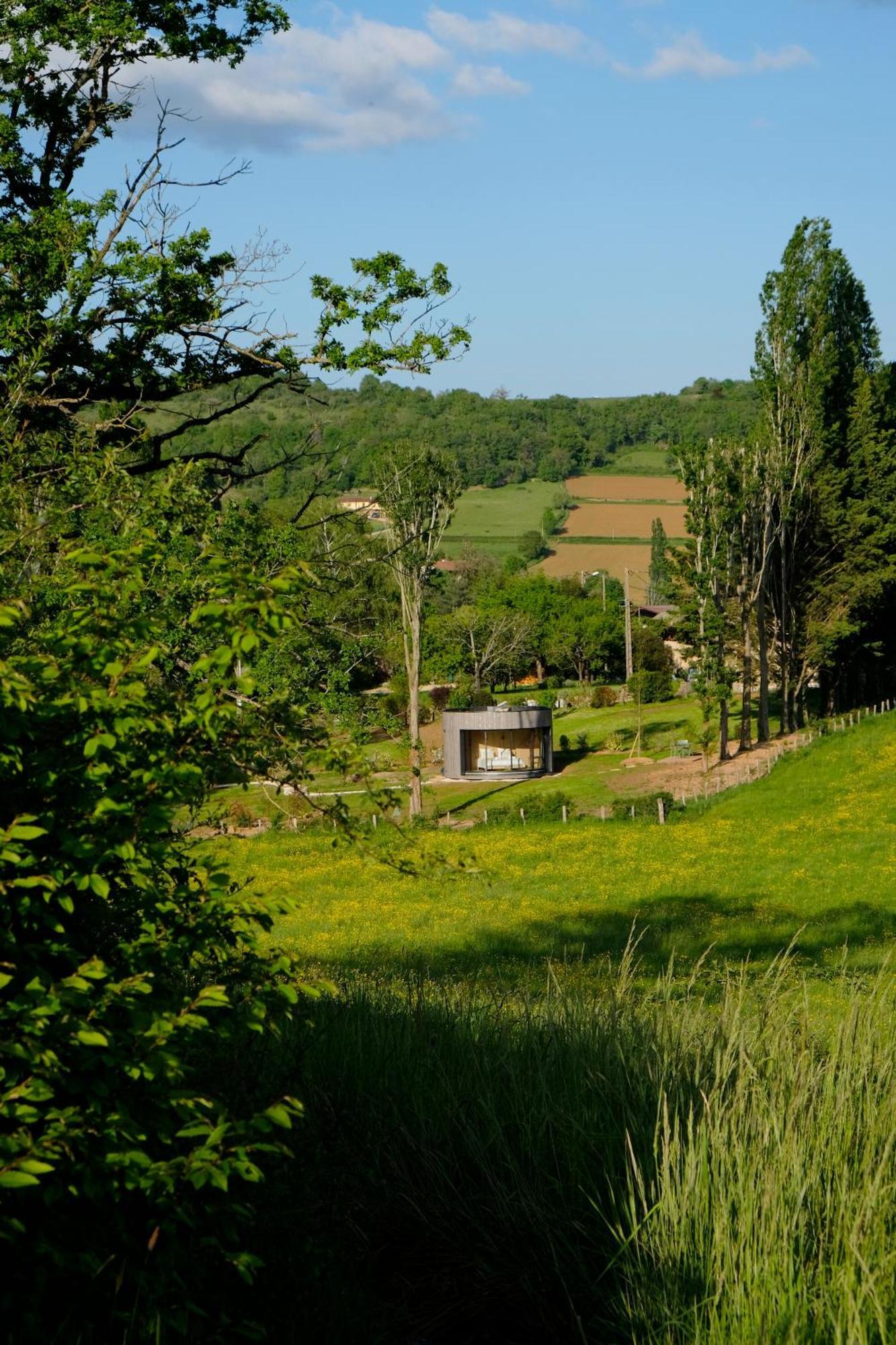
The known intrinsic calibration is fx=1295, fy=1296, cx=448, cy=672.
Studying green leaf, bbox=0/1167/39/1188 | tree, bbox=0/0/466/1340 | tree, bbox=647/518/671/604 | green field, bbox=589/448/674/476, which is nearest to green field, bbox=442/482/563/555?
green field, bbox=589/448/674/476

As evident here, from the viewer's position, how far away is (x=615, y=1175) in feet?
17.4

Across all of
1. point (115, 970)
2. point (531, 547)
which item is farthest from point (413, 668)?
point (531, 547)

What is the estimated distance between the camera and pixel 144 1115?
399cm

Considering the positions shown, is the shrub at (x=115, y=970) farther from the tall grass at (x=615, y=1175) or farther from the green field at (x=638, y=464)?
the green field at (x=638, y=464)

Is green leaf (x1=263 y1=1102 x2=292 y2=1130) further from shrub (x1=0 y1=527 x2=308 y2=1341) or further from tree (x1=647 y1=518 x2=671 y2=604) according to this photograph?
tree (x1=647 y1=518 x2=671 y2=604)

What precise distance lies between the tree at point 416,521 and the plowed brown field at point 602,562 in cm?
7501

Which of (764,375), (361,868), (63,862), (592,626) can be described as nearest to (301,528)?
(63,862)

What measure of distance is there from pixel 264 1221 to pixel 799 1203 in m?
2.10

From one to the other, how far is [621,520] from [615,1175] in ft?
479

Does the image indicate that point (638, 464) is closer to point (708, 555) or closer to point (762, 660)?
point (762, 660)

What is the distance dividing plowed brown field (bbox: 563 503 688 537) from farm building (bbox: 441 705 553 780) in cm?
8705

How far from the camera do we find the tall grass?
171 inches

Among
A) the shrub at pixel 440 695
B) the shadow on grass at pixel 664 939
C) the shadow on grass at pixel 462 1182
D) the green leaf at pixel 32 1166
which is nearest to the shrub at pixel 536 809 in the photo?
the shadow on grass at pixel 664 939

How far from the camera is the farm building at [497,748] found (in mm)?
53188
